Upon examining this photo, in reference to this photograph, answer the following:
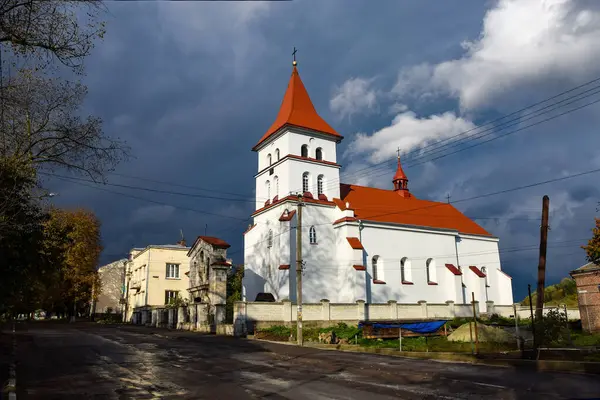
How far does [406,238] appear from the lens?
4203 cm

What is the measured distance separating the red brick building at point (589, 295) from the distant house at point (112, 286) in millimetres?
57486

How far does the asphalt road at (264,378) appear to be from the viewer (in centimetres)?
984

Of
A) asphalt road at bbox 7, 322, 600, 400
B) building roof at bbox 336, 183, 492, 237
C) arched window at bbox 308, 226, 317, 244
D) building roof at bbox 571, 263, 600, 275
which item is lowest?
asphalt road at bbox 7, 322, 600, 400

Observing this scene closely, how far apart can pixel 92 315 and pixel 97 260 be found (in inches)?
402

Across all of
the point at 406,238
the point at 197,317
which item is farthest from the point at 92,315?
the point at 406,238

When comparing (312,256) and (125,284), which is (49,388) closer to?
(312,256)

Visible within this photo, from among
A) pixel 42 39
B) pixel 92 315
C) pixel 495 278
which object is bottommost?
pixel 92 315

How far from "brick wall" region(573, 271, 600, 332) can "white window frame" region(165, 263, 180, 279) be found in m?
39.9

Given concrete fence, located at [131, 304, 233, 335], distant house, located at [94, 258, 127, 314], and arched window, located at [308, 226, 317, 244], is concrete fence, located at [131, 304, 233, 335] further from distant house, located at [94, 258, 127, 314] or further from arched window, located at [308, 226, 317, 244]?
distant house, located at [94, 258, 127, 314]

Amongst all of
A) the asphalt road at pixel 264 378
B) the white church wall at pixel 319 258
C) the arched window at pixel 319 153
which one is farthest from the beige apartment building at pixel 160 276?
the asphalt road at pixel 264 378

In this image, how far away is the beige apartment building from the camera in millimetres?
50812

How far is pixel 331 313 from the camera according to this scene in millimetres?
30953

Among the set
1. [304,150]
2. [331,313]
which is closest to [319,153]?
[304,150]

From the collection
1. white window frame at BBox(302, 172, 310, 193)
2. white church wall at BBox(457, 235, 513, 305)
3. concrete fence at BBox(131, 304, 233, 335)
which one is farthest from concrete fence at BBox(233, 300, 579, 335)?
white window frame at BBox(302, 172, 310, 193)
